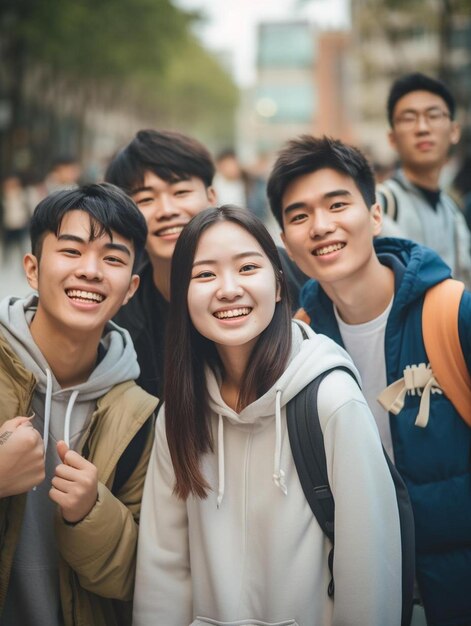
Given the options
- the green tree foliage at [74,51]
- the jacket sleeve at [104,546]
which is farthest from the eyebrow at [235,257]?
the green tree foliage at [74,51]

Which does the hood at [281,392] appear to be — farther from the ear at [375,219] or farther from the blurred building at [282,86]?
the blurred building at [282,86]

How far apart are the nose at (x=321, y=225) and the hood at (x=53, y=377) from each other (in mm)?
1005

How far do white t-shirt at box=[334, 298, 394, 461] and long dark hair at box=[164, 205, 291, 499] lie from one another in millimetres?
526

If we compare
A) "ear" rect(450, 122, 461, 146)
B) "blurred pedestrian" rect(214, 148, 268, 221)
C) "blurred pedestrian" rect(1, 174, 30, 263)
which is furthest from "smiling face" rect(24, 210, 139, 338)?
"blurred pedestrian" rect(1, 174, 30, 263)

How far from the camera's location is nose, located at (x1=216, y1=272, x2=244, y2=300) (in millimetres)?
2633

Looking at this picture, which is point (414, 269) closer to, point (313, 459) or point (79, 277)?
point (313, 459)

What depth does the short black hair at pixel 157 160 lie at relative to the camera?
3.97 m

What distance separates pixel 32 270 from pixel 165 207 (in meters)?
1.03

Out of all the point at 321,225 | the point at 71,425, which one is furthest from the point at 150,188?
the point at 71,425

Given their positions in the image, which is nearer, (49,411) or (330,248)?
(49,411)

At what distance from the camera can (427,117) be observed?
476 centimetres

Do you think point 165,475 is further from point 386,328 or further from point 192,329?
point 386,328

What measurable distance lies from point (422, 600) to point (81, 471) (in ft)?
4.85

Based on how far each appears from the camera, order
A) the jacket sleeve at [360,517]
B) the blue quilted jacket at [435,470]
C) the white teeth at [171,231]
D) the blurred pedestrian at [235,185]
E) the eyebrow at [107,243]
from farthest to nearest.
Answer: the blurred pedestrian at [235,185], the white teeth at [171,231], the eyebrow at [107,243], the blue quilted jacket at [435,470], the jacket sleeve at [360,517]
